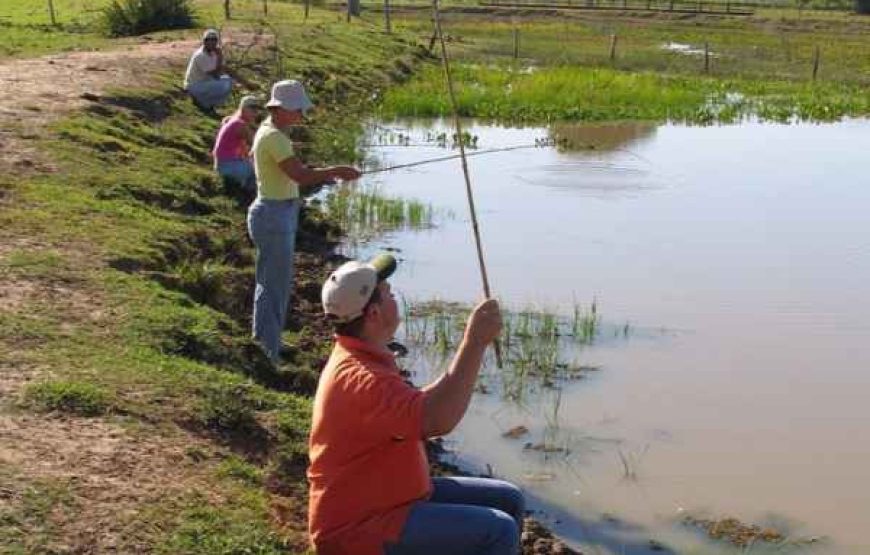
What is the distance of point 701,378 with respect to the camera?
30.8 ft

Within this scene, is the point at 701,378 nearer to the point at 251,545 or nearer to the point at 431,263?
the point at 431,263

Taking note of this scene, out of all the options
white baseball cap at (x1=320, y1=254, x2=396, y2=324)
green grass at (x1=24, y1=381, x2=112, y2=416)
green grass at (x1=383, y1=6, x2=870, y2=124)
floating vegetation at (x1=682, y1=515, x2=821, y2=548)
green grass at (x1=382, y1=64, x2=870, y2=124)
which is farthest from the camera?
green grass at (x1=383, y1=6, x2=870, y2=124)

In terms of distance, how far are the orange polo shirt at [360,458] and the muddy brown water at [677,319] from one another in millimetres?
2545

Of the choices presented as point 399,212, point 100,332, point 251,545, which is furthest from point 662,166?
point 251,545

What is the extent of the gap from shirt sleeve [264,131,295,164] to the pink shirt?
372cm

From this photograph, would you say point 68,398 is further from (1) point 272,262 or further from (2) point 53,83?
(2) point 53,83

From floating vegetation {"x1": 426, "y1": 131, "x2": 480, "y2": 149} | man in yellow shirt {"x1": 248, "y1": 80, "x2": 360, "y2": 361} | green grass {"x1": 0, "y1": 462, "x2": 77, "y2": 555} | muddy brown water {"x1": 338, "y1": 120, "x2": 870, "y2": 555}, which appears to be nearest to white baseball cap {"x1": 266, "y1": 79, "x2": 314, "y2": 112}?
man in yellow shirt {"x1": 248, "y1": 80, "x2": 360, "y2": 361}

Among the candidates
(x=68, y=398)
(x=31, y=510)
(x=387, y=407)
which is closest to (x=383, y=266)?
(x=387, y=407)

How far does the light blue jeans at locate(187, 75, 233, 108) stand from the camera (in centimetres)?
1609

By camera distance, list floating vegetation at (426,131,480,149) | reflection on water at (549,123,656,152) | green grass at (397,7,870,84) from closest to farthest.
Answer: floating vegetation at (426,131,480,149) → reflection on water at (549,123,656,152) → green grass at (397,7,870,84)

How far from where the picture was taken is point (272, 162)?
7660 mm

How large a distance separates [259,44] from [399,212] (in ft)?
33.2

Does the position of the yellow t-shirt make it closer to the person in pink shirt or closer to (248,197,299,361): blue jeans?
(248,197,299,361): blue jeans

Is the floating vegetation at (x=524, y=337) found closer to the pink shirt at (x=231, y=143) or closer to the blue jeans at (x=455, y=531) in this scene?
the pink shirt at (x=231, y=143)
